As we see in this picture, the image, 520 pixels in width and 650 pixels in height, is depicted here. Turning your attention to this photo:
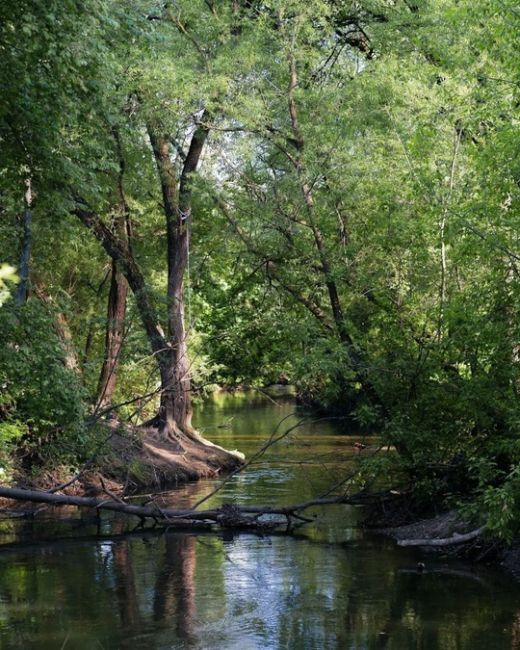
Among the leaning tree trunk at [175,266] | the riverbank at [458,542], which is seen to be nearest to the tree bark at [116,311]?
the leaning tree trunk at [175,266]

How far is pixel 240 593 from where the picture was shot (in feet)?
41.8

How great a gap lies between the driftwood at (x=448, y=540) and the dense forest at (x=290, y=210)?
2.48ft

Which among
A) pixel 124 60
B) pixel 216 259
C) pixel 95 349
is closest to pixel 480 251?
pixel 124 60

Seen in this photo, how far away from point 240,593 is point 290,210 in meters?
9.61

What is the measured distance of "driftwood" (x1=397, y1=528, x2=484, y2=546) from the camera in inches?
562

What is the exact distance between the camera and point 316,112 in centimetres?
2033

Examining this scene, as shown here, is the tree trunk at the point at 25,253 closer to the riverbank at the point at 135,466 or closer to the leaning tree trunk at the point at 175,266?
the riverbank at the point at 135,466

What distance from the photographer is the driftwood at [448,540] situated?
562 inches

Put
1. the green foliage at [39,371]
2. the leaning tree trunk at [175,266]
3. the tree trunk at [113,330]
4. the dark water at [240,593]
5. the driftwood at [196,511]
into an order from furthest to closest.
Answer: the tree trunk at [113,330] → the leaning tree trunk at [175,266] → the driftwood at [196,511] → the green foliage at [39,371] → the dark water at [240,593]

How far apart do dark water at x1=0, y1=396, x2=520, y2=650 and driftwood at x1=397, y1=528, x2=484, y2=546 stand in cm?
28

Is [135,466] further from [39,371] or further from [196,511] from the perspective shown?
[39,371]

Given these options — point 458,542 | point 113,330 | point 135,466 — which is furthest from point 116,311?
point 458,542

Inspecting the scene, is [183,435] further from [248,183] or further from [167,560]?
[167,560]

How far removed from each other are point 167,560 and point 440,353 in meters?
5.72
